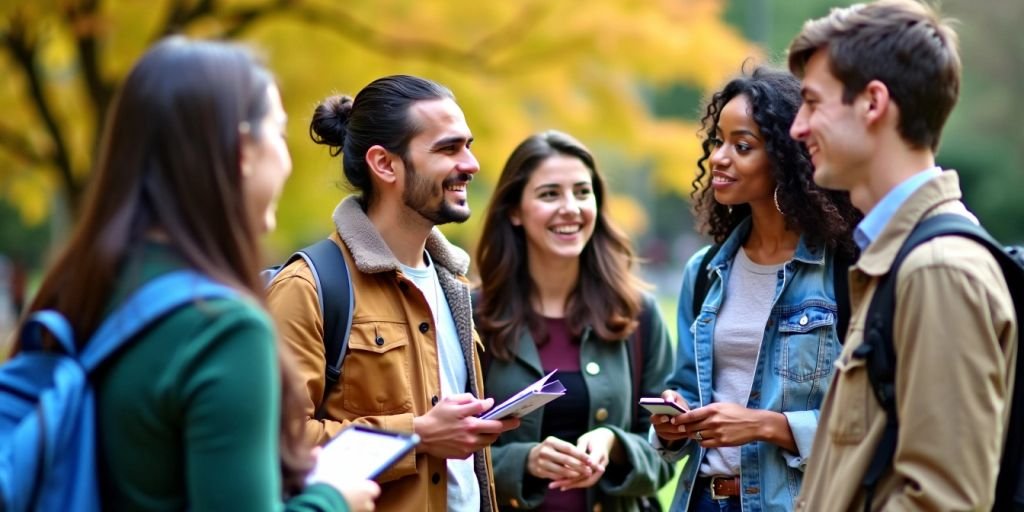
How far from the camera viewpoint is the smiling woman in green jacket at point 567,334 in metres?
4.45

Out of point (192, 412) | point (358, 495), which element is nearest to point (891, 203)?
point (358, 495)

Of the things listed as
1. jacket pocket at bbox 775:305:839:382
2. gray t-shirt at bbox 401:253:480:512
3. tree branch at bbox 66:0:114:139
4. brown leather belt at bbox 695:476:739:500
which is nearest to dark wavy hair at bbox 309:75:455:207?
gray t-shirt at bbox 401:253:480:512

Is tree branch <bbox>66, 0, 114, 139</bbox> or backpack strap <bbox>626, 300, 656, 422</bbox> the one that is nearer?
backpack strap <bbox>626, 300, 656, 422</bbox>

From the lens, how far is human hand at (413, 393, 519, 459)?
3.55 m

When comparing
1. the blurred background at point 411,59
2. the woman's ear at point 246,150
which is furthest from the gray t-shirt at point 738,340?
the blurred background at point 411,59

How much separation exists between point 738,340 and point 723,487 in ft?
1.72

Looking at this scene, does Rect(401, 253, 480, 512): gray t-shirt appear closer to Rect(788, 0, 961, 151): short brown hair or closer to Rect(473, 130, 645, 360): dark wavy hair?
Rect(473, 130, 645, 360): dark wavy hair

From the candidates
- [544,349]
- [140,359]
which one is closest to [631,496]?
[544,349]

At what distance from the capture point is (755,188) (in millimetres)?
4016

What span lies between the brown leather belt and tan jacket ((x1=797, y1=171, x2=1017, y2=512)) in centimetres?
134

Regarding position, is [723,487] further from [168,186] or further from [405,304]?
[168,186]

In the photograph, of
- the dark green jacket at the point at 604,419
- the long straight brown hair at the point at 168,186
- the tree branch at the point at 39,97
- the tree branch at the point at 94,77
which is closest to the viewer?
the long straight brown hair at the point at 168,186

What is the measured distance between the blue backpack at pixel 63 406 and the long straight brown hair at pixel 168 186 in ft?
0.18

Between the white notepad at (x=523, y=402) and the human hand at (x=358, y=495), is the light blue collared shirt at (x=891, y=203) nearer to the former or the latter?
the white notepad at (x=523, y=402)
